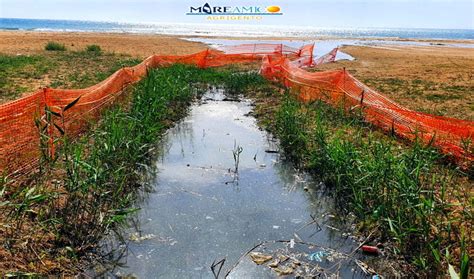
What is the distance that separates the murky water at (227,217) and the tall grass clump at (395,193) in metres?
0.32

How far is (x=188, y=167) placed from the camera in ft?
19.7

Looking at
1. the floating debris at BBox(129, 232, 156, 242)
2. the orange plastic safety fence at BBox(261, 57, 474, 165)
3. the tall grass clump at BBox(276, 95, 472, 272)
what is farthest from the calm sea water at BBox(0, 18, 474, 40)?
the floating debris at BBox(129, 232, 156, 242)

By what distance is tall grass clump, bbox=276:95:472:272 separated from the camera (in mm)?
3471

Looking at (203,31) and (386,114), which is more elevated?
(203,31)

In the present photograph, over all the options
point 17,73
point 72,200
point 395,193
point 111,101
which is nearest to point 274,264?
point 395,193

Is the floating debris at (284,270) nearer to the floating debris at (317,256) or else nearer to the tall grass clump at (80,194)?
the floating debris at (317,256)

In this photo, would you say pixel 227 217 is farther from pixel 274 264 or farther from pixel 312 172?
pixel 312 172

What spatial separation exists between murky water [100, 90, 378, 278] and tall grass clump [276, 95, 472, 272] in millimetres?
315

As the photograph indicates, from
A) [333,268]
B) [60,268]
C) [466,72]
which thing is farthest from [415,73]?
[60,268]

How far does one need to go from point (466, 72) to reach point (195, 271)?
1793 cm

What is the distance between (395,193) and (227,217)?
1.93 meters

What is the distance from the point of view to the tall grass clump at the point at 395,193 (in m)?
3.47

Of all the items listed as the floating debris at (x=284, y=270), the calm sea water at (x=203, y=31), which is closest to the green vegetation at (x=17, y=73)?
the floating debris at (x=284, y=270)

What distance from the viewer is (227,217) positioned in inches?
177
